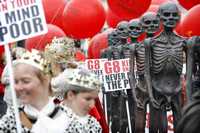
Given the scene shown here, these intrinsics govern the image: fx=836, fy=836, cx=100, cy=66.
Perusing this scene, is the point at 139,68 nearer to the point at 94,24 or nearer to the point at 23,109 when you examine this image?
the point at 94,24

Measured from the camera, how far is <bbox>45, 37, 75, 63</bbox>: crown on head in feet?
25.6

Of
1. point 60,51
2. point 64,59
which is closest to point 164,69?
point 60,51

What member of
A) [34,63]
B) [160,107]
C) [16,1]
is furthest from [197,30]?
[34,63]

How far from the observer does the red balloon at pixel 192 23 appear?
40.9 feet

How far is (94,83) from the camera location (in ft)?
19.4

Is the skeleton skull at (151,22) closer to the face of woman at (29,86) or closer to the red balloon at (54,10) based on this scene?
the red balloon at (54,10)

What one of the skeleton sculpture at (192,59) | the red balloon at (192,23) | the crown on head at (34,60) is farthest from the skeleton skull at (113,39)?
the crown on head at (34,60)

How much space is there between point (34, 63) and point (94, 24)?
29.8 ft

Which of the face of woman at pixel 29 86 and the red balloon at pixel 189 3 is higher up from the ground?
the red balloon at pixel 189 3

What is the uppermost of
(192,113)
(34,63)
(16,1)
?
(16,1)

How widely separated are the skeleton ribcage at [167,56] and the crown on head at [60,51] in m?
2.13

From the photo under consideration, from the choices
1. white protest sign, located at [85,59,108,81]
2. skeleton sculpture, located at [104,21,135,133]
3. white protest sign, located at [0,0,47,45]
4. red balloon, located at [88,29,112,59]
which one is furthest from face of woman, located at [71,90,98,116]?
red balloon, located at [88,29,112,59]

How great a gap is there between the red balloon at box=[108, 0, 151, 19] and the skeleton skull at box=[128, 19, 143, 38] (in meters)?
0.17

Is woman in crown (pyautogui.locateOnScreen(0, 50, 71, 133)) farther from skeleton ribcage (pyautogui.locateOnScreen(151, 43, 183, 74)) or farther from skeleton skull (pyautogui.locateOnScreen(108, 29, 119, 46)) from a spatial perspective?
skeleton skull (pyautogui.locateOnScreen(108, 29, 119, 46))
